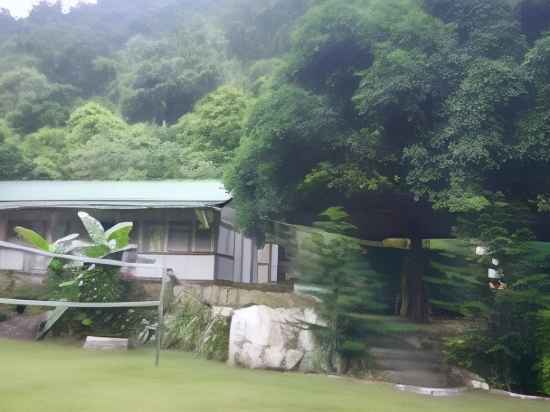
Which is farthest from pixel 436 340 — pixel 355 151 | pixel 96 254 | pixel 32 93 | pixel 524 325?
pixel 32 93

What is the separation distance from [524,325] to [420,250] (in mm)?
3616

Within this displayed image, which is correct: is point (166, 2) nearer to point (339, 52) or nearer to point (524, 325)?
point (339, 52)

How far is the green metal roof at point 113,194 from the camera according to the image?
12.9 meters

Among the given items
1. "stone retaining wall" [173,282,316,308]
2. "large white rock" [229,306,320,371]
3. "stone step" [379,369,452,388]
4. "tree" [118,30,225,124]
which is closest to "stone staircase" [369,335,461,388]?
"stone step" [379,369,452,388]

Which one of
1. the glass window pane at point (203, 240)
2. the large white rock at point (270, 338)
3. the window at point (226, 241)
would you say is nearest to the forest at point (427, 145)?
the large white rock at point (270, 338)

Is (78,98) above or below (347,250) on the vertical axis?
above

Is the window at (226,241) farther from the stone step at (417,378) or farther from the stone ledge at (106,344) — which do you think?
the stone step at (417,378)

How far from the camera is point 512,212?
7.10m

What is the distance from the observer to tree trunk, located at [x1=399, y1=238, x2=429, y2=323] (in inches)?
404

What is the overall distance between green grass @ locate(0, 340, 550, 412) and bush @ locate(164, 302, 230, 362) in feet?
1.38

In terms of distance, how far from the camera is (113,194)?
14.1 m

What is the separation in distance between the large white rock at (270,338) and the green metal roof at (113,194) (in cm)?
559

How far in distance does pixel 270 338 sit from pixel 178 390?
2.19 metres

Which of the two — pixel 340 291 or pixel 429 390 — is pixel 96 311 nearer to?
pixel 340 291
